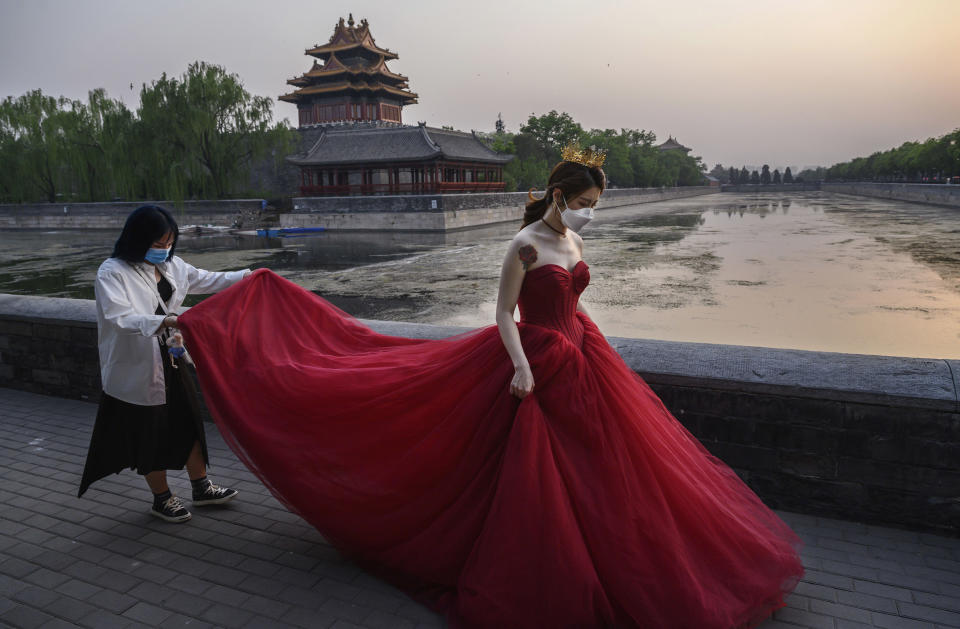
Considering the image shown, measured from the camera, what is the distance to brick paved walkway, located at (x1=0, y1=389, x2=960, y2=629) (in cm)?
228

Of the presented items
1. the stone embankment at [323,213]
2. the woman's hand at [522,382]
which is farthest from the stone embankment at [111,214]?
the woman's hand at [522,382]

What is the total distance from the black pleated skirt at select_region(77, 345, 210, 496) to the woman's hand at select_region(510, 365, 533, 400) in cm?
176

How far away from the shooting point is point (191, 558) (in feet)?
8.95

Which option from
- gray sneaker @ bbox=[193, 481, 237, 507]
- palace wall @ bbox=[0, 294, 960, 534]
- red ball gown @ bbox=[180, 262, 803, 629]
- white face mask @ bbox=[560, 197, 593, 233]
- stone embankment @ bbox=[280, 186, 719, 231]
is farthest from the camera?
stone embankment @ bbox=[280, 186, 719, 231]

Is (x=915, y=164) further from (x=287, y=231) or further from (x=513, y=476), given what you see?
(x=513, y=476)

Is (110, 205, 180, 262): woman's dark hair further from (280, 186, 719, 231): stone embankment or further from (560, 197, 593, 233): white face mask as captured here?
(280, 186, 719, 231): stone embankment

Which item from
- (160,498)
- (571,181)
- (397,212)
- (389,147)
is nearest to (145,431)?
(160,498)

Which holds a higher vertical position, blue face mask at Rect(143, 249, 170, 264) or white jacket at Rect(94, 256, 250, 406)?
blue face mask at Rect(143, 249, 170, 264)

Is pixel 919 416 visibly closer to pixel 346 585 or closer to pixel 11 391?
pixel 346 585

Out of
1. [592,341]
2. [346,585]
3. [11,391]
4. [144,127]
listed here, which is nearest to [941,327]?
[592,341]

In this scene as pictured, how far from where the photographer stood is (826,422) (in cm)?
281

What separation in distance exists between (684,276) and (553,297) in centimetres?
1215

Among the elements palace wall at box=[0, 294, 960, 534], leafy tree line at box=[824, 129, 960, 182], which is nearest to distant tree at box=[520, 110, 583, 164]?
leafy tree line at box=[824, 129, 960, 182]

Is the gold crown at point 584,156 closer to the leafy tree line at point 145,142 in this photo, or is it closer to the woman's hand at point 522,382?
the woman's hand at point 522,382
